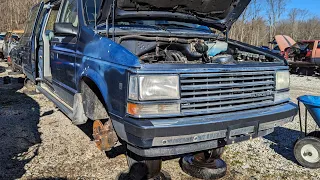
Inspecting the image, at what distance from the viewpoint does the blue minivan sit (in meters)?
2.62

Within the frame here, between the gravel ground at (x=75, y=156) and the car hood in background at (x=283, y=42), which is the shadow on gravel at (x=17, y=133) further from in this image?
the car hood in background at (x=283, y=42)

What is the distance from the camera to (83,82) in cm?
368

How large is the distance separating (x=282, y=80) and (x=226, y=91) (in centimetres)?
99

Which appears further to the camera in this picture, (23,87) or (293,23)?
(293,23)

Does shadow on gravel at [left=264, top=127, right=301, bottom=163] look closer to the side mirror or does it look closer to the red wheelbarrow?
the red wheelbarrow

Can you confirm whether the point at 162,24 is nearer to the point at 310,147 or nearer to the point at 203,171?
the point at 203,171

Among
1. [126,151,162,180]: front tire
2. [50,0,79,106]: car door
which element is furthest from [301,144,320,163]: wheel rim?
[50,0,79,106]: car door

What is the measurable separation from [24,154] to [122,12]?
2.40 m

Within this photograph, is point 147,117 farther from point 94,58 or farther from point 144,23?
point 144,23

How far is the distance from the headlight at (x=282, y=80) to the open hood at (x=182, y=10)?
52.2 inches

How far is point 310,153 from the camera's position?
13.4 feet

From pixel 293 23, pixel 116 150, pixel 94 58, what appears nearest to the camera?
pixel 94 58

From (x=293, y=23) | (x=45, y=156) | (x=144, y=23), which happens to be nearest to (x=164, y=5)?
(x=144, y=23)

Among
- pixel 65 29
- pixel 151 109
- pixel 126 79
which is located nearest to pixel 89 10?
pixel 65 29
